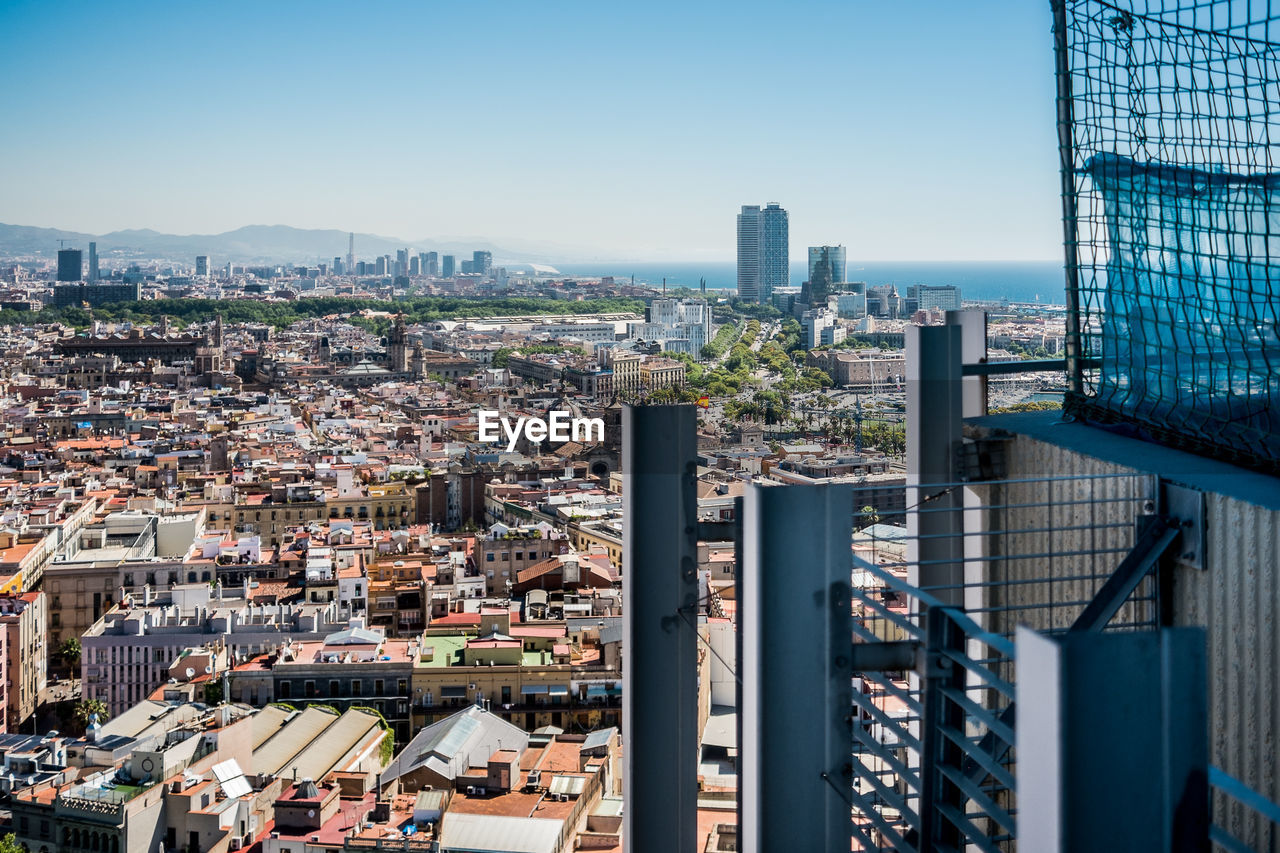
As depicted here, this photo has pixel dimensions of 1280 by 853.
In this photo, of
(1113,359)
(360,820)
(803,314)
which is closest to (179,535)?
(360,820)

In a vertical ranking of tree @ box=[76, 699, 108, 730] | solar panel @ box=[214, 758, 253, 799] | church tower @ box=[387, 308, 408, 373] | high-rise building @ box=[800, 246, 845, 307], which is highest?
high-rise building @ box=[800, 246, 845, 307]

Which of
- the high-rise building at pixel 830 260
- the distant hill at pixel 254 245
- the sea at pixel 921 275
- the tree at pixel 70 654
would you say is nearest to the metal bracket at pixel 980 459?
the tree at pixel 70 654

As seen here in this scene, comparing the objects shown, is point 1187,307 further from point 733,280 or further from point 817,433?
point 733,280

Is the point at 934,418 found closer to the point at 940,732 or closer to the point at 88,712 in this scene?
the point at 940,732

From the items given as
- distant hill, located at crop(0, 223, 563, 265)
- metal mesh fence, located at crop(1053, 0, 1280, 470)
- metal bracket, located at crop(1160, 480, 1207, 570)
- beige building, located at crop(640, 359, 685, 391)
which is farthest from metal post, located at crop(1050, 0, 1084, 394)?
distant hill, located at crop(0, 223, 563, 265)

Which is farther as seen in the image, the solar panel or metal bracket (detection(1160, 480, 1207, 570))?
the solar panel

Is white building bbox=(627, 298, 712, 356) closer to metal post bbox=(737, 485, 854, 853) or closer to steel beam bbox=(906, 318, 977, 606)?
steel beam bbox=(906, 318, 977, 606)
